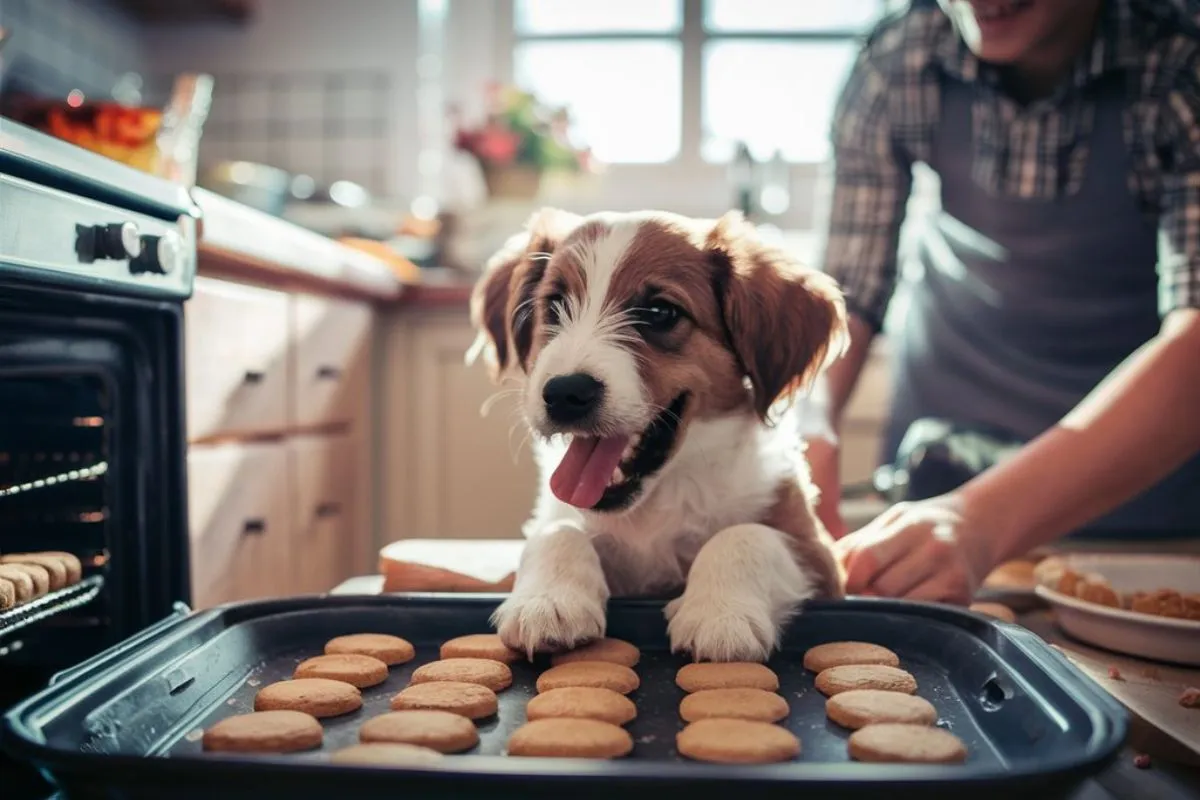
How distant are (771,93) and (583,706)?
3402 millimetres

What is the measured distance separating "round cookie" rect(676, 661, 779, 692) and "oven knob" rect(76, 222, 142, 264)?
30.7 inches

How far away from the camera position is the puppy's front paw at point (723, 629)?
1080 millimetres

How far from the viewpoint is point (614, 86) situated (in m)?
3.91

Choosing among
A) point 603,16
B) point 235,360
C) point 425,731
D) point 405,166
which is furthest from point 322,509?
point 603,16

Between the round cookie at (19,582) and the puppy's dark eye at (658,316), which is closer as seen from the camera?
the round cookie at (19,582)

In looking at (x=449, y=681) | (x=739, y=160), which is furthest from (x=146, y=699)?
(x=739, y=160)

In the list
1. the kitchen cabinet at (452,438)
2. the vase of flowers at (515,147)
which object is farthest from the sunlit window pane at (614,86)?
the kitchen cabinet at (452,438)

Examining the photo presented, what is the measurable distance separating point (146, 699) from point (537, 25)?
11.4 ft

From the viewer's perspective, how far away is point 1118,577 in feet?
4.62

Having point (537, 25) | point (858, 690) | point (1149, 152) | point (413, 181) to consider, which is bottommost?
point (858, 690)

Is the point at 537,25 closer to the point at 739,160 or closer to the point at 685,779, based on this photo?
the point at 739,160

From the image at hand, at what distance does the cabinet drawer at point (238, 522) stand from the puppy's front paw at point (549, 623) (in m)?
0.83

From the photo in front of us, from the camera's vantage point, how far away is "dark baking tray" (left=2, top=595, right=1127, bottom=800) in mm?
656

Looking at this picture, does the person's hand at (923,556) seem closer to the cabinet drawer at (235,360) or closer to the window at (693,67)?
the cabinet drawer at (235,360)
